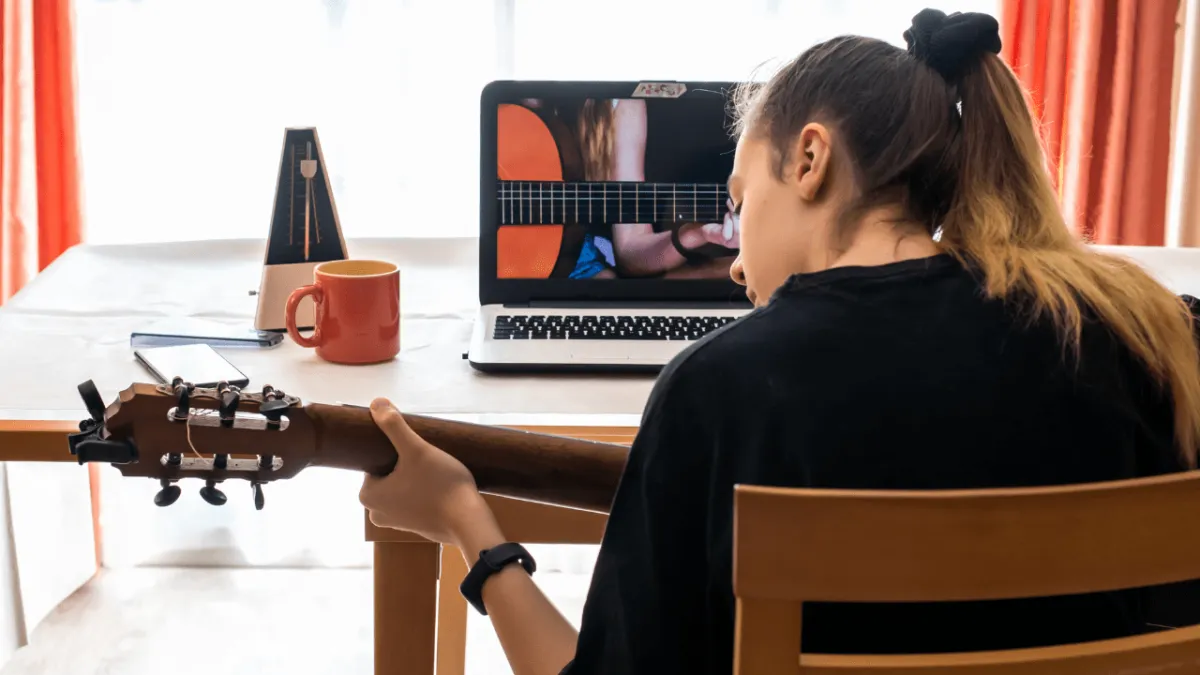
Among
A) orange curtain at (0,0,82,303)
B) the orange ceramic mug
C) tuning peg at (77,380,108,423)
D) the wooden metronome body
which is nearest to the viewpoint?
tuning peg at (77,380,108,423)

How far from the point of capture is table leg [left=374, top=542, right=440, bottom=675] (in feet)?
3.74

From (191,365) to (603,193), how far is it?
1.76 ft

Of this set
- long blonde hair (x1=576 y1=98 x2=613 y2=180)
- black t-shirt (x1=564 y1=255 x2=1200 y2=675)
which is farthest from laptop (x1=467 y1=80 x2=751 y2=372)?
black t-shirt (x1=564 y1=255 x2=1200 y2=675)

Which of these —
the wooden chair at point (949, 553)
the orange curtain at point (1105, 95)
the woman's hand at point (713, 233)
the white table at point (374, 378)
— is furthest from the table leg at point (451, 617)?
the orange curtain at point (1105, 95)

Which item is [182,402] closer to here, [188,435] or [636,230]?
[188,435]

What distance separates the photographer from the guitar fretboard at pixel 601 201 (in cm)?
148

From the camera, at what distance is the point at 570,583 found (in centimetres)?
244

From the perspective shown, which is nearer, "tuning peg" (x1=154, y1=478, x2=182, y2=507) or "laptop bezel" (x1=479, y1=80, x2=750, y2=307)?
"tuning peg" (x1=154, y1=478, x2=182, y2=507)

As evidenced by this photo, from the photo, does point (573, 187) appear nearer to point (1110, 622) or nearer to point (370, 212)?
point (1110, 622)

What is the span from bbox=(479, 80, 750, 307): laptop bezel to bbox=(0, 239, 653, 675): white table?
6 cm

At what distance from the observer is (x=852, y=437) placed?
2.26 feet

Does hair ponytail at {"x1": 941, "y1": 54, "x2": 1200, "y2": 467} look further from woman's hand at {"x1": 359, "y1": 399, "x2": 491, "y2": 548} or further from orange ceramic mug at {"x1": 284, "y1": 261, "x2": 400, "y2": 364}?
orange ceramic mug at {"x1": 284, "y1": 261, "x2": 400, "y2": 364}

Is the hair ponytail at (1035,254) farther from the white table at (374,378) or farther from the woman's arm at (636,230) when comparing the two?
the woman's arm at (636,230)

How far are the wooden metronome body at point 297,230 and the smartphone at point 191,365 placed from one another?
11 cm
